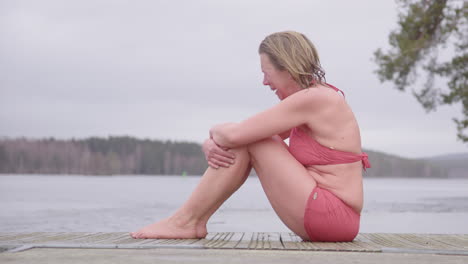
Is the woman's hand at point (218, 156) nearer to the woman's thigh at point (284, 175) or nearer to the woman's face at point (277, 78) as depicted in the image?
the woman's thigh at point (284, 175)

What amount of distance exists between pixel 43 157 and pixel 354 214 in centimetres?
6726

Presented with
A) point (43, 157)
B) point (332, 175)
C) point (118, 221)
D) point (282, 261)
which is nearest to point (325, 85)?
point (332, 175)

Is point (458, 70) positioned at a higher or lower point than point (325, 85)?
higher

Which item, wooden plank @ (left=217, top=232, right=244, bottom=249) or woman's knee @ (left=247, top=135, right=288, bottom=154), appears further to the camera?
woman's knee @ (left=247, top=135, right=288, bottom=154)

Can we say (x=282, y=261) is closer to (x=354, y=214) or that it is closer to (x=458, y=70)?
(x=354, y=214)

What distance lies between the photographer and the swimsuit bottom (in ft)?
10.3

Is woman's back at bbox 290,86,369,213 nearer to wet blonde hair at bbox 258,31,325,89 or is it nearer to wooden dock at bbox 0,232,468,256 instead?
wet blonde hair at bbox 258,31,325,89

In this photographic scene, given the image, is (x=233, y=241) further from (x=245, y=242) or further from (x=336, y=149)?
(x=336, y=149)

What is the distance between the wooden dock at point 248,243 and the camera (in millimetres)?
2816

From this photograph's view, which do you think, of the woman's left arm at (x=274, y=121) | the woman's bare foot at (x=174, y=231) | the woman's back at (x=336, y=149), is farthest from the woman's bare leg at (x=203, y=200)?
the woman's back at (x=336, y=149)

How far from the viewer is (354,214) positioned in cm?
325

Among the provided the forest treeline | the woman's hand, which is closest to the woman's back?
the woman's hand

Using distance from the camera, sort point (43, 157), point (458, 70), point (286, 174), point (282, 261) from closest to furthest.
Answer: point (282, 261) < point (286, 174) < point (458, 70) < point (43, 157)

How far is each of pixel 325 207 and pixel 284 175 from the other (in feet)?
0.85
